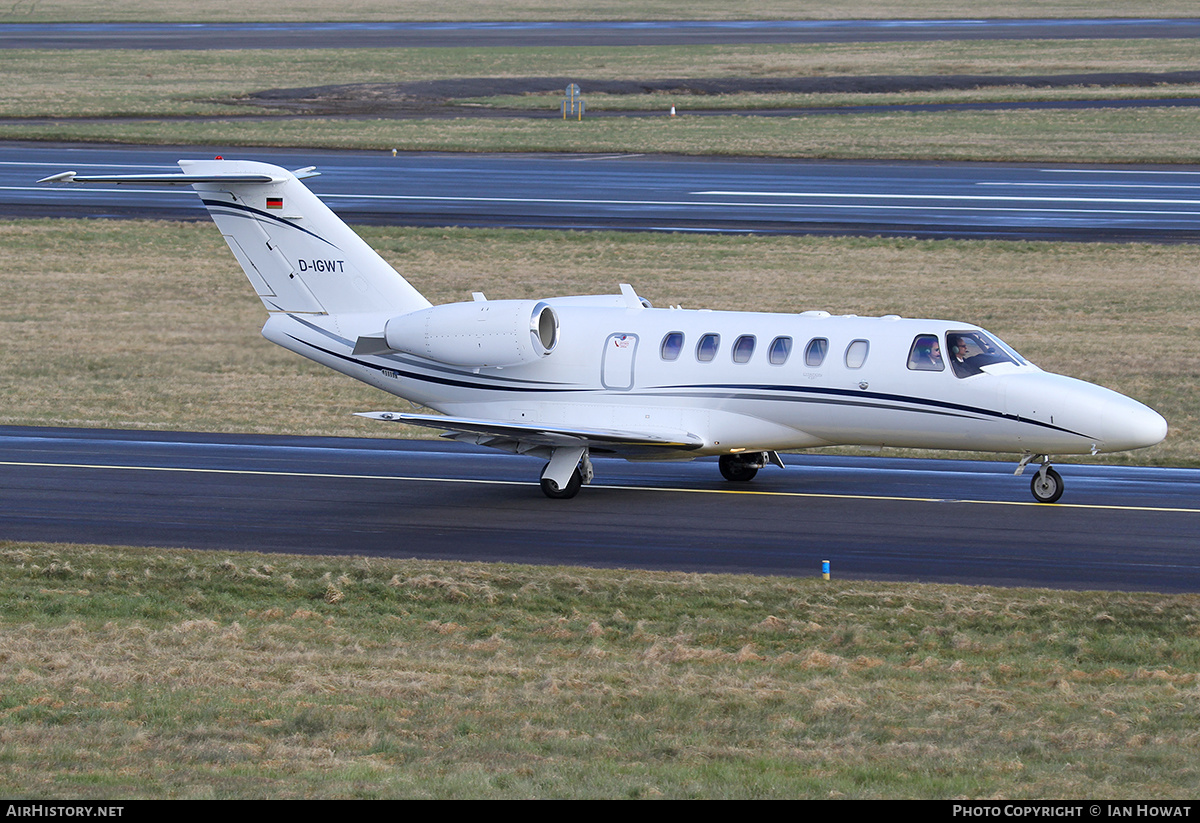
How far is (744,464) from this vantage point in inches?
969

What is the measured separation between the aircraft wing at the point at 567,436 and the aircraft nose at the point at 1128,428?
19.4 ft

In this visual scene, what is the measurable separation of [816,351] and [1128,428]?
4.59 meters

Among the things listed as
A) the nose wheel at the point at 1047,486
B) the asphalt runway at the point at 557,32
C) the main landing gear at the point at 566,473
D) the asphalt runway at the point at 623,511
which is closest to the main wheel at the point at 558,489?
the main landing gear at the point at 566,473

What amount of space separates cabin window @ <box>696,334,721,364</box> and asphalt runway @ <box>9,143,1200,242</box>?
2418 centimetres

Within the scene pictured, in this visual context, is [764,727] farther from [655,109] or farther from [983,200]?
[655,109]

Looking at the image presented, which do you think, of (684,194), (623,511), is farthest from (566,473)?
(684,194)

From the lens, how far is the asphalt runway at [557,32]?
332 ft

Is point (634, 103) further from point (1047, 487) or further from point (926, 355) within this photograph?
point (1047, 487)

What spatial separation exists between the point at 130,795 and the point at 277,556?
8.84 m

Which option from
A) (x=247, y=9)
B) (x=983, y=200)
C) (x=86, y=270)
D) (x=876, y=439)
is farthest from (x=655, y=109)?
(x=247, y=9)

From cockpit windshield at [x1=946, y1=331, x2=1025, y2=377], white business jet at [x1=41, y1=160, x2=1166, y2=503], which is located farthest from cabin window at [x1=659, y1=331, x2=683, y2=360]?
cockpit windshield at [x1=946, y1=331, x2=1025, y2=377]

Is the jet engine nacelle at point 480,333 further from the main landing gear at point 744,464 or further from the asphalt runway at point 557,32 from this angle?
the asphalt runway at point 557,32

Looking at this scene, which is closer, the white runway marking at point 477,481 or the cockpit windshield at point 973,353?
the cockpit windshield at point 973,353

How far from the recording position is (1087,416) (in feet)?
70.1
